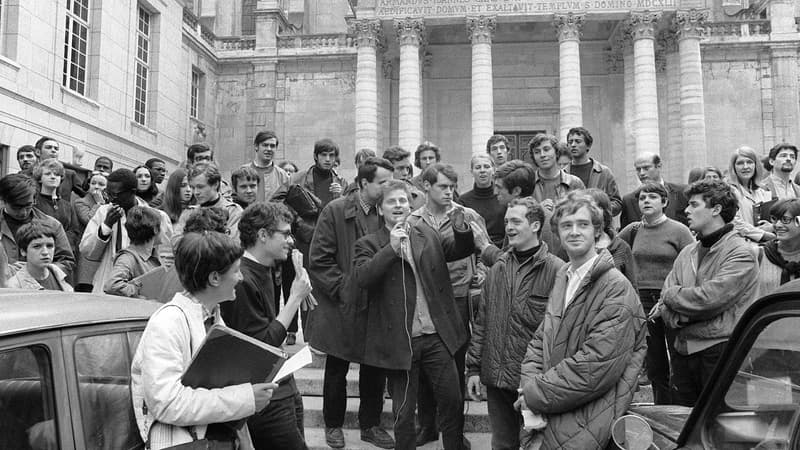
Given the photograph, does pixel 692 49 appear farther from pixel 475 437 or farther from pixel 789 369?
pixel 789 369

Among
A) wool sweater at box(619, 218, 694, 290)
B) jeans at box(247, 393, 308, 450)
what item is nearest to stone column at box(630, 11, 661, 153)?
wool sweater at box(619, 218, 694, 290)

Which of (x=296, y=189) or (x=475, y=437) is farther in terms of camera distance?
(x=296, y=189)

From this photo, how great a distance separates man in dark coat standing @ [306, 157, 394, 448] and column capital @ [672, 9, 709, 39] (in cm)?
2269

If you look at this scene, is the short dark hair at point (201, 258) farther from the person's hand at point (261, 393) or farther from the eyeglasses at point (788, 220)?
the eyeglasses at point (788, 220)

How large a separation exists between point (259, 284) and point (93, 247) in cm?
339

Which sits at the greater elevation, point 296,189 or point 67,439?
point 296,189

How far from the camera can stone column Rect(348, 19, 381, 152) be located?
82.0 ft

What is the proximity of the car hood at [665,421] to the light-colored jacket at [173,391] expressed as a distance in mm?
1757

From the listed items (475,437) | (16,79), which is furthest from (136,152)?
(475,437)

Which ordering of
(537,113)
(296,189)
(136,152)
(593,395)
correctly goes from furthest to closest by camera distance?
(537,113), (136,152), (296,189), (593,395)

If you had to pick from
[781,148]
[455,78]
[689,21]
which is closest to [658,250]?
[781,148]

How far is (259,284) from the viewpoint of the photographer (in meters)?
3.77

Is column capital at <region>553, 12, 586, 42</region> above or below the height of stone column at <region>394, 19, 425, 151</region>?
above

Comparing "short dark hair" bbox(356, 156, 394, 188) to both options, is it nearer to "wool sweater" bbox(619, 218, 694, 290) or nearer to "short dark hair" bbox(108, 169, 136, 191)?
"wool sweater" bbox(619, 218, 694, 290)
